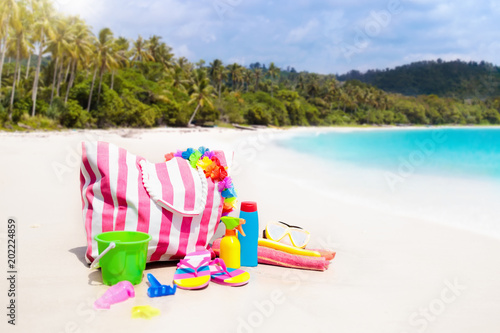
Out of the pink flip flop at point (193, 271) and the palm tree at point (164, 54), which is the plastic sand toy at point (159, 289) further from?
the palm tree at point (164, 54)

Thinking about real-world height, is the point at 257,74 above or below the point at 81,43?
above

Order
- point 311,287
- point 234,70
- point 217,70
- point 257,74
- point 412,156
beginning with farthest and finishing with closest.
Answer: point 257,74 → point 234,70 → point 217,70 → point 412,156 → point 311,287

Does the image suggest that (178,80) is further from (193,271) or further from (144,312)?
(144,312)

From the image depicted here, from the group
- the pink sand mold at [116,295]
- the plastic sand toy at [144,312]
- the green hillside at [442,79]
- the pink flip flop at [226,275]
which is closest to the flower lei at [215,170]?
the pink flip flop at [226,275]

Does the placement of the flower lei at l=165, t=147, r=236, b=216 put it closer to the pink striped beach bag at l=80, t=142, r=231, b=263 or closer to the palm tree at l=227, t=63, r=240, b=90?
the pink striped beach bag at l=80, t=142, r=231, b=263

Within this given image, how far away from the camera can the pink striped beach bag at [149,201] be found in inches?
140

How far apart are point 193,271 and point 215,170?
983 mm

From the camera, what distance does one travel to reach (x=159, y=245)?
12.2 feet

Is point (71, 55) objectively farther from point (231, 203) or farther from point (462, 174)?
point (231, 203)

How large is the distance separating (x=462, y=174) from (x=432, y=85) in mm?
160440

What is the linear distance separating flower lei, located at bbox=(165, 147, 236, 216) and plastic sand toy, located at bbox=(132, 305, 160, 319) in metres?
1.41

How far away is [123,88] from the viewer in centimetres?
4394

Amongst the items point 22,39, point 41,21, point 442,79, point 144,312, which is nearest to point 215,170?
point 144,312

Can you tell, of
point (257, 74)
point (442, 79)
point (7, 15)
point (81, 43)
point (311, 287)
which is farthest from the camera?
point (442, 79)
